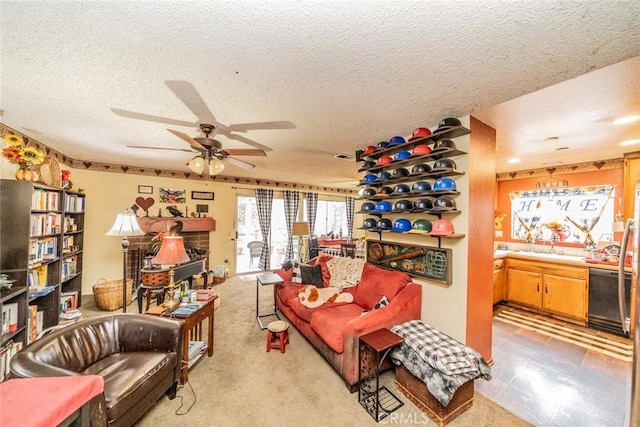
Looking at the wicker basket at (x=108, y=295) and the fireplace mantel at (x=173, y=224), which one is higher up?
the fireplace mantel at (x=173, y=224)

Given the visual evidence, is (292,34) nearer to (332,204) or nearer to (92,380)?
(92,380)

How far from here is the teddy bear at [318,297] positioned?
306 centimetres

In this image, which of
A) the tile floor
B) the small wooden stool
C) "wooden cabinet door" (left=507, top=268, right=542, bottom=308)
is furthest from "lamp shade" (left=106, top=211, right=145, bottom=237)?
"wooden cabinet door" (left=507, top=268, right=542, bottom=308)

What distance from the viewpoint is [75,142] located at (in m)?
3.35

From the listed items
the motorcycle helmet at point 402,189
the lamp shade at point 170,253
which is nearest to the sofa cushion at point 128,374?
the lamp shade at point 170,253

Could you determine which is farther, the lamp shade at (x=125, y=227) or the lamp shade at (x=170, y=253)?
the lamp shade at (x=125, y=227)

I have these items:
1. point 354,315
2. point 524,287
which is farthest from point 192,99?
point 524,287

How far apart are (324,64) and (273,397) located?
2.57 meters

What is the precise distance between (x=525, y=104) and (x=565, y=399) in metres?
2.51

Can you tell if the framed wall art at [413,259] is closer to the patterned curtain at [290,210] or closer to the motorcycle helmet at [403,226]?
the motorcycle helmet at [403,226]

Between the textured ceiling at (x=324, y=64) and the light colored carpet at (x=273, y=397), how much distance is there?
2.47 metres

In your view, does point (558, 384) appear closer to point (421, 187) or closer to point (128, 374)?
point (421, 187)

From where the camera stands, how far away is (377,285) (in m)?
2.88

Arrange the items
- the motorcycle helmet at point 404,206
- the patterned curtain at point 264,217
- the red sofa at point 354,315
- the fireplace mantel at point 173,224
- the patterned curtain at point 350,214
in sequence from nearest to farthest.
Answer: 1. the red sofa at point 354,315
2. the motorcycle helmet at point 404,206
3. the fireplace mantel at point 173,224
4. the patterned curtain at point 264,217
5. the patterned curtain at point 350,214
